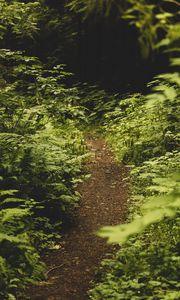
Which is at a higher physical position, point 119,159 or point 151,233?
point 119,159

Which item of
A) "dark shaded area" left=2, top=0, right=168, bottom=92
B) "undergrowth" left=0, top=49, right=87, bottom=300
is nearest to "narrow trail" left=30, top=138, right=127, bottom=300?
"undergrowth" left=0, top=49, right=87, bottom=300

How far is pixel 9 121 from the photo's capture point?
875cm

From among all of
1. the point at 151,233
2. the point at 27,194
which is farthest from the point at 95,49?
the point at 151,233

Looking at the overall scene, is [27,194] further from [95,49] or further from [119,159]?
[95,49]

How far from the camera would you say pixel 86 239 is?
702cm

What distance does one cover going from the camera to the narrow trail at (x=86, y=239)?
564cm

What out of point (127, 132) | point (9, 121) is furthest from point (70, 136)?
point (9, 121)

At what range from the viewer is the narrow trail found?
5.64m

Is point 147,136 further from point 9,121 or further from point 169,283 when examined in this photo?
point 169,283

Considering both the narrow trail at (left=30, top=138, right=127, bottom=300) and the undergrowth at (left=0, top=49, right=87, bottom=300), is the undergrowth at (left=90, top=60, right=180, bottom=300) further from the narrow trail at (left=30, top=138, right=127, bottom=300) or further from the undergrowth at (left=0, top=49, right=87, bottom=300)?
the undergrowth at (left=0, top=49, right=87, bottom=300)

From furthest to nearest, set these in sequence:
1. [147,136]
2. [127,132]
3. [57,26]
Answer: [57,26], [127,132], [147,136]

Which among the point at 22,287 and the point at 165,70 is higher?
the point at 165,70

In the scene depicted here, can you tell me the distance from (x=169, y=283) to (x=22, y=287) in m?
1.85

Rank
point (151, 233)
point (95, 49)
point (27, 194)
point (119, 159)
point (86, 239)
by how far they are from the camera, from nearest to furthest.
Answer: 1. point (151, 233)
2. point (86, 239)
3. point (27, 194)
4. point (119, 159)
5. point (95, 49)
